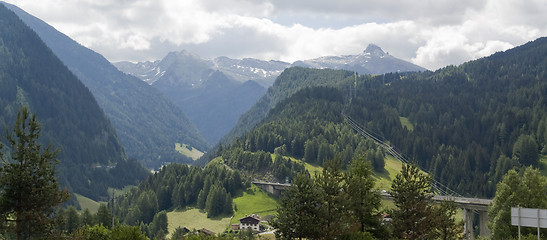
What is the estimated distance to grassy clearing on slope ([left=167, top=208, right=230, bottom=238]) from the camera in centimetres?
16675

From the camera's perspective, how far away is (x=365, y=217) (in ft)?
207

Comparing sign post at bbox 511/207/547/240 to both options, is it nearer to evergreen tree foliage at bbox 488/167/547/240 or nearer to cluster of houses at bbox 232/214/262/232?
evergreen tree foliage at bbox 488/167/547/240

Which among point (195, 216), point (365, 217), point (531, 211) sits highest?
point (531, 211)

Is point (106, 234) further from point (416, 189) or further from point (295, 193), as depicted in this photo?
point (416, 189)

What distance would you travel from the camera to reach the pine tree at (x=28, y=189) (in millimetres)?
47781

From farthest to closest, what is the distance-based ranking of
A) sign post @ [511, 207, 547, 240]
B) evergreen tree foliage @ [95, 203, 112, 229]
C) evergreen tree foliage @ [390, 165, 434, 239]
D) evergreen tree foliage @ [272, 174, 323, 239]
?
evergreen tree foliage @ [95, 203, 112, 229] → evergreen tree foliage @ [390, 165, 434, 239] → evergreen tree foliage @ [272, 174, 323, 239] → sign post @ [511, 207, 547, 240]

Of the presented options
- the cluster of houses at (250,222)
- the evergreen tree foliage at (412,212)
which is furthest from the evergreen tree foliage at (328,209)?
the cluster of houses at (250,222)

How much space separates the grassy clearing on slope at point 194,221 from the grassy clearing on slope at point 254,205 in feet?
16.9

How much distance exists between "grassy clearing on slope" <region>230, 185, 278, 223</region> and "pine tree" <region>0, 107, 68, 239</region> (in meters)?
124

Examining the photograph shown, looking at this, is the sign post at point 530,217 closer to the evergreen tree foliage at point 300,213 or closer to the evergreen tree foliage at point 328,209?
the evergreen tree foliage at point 328,209

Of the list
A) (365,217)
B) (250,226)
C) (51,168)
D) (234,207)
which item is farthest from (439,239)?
(234,207)

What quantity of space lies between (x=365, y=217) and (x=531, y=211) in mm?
25593

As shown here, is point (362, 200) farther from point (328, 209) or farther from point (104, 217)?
point (104, 217)

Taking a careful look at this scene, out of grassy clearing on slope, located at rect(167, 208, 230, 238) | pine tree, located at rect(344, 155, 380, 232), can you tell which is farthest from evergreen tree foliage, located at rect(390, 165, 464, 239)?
grassy clearing on slope, located at rect(167, 208, 230, 238)
